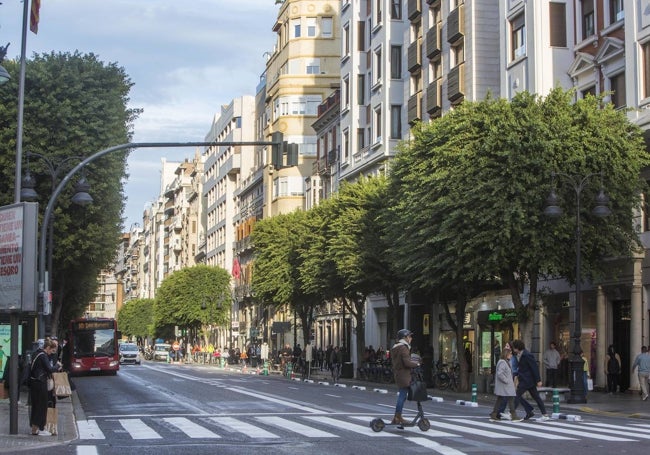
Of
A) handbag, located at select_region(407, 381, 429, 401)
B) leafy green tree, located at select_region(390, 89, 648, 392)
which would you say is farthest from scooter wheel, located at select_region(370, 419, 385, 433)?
leafy green tree, located at select_region(390, 89, 648, 392)

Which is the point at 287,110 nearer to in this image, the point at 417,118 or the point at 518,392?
the point at 417,118

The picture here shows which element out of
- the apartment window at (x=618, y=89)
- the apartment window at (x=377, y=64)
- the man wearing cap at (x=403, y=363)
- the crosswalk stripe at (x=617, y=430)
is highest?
the apartment window at (x=377, y=64)

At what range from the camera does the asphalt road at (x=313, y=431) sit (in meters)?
15.7

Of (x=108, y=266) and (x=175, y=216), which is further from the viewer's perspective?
(x=175, y=216)

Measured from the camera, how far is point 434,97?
49969mm

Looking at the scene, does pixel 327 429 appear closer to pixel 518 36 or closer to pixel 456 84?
pixel 518 36

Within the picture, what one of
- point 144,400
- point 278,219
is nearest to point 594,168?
point 144,400

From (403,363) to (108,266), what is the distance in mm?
30149

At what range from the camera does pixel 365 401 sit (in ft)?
101

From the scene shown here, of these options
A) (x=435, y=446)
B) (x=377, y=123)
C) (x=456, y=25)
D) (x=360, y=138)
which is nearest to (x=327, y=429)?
(x=435, y=446)

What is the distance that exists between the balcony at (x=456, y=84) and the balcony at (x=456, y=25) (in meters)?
1.32

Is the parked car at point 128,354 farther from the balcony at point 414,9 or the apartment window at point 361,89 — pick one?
the balcony at point 414,9

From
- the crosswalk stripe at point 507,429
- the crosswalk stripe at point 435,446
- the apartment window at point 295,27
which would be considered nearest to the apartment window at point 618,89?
the crosswalk stripe at point 507,429

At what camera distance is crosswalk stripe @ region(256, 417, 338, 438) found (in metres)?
18.0
